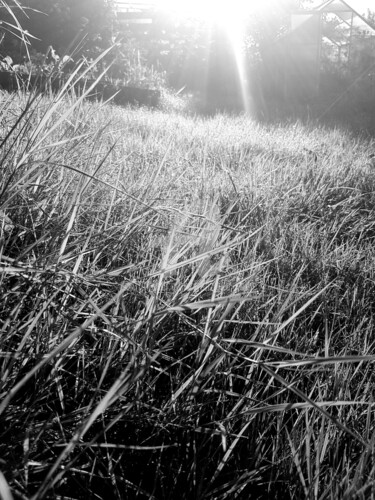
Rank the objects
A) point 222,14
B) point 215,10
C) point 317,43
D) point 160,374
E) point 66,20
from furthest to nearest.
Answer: point 222,14
point 215,10
point 317,43
point 66,20
point 160,374

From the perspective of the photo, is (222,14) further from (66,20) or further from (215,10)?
(66,20)

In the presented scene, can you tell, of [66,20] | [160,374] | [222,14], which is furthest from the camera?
[222,14]

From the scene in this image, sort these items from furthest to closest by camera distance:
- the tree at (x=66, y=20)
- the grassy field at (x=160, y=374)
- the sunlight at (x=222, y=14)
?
the sunlight at (x=222, y=14)
the tree at (x=66, y=20)
the grassy field at (x=160, y=374)

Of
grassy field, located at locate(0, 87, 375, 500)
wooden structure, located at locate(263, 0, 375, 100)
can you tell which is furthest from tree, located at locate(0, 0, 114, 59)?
grassy field, located at locate(0, 87, 375, 500)

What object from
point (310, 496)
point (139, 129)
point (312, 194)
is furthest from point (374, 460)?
point (139, 129)

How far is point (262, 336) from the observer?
92 centimetres

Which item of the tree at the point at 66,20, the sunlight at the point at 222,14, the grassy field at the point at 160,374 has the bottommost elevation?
the grassy field at the point at 160,374

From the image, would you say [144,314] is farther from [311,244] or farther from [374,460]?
[311,244]

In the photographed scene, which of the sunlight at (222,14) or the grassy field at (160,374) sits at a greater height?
the sunlight at (222,14)

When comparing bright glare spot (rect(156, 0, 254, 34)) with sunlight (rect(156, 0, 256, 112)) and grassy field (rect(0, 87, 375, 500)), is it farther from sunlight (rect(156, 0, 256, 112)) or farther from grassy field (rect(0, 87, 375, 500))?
grassy field (rect(0, 87, 375, 500))

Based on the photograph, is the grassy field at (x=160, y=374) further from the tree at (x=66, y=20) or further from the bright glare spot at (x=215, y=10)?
the bright glare spot at (x=215, y=10)

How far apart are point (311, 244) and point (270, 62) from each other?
12.9 meters

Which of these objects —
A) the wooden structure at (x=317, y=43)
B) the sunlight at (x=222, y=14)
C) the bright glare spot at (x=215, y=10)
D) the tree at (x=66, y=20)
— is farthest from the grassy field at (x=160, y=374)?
the bright glare spot at (x=215, y=10)

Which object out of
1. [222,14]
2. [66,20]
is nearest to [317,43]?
[222,14]
